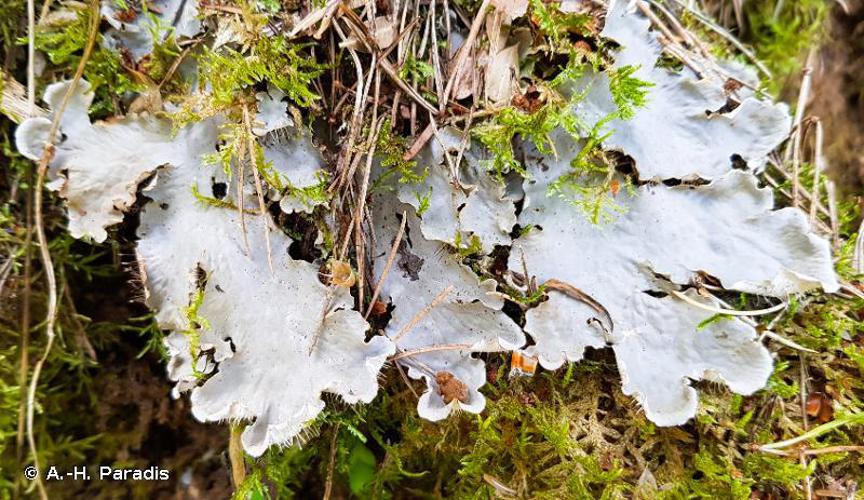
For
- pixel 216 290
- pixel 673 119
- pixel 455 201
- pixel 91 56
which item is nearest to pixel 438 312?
pixel 455 201

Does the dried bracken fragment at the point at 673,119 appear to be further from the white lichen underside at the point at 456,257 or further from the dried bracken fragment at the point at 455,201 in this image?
the dried bracken fragment at the point at 455,201

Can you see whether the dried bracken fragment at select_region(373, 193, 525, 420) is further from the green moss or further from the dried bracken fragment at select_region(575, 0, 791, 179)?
the green moss

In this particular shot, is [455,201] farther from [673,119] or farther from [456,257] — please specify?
[673,119]

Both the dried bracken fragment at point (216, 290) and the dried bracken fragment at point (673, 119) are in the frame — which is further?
the dried bracken fragment at point (673, 119)

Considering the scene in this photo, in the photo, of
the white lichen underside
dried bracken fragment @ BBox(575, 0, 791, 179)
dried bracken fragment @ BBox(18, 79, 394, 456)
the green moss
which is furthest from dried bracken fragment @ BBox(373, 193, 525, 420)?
the green moss

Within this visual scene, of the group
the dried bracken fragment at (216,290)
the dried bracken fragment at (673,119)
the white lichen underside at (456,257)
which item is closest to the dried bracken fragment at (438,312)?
the white lichen underside at (456,257)

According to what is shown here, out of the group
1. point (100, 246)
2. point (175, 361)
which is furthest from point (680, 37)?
point (100, 246)
